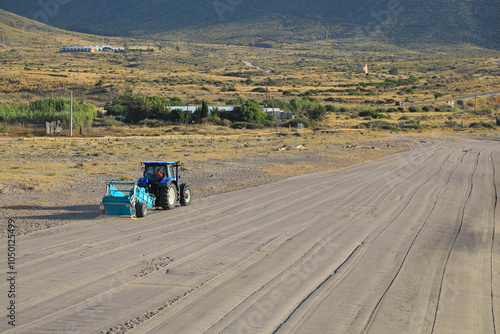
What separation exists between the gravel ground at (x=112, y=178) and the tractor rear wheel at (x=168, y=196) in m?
1.88

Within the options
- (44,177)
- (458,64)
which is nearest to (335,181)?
(44,177)

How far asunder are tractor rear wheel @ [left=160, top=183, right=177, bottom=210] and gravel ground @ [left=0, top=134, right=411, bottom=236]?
1.88 metres

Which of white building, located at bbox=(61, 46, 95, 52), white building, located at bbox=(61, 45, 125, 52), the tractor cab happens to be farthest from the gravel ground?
white building, located at bbox=(61, 45, 125, 52)

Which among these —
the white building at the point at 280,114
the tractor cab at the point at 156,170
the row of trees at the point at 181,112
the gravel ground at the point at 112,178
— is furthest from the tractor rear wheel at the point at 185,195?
the white building at the point at 280,114

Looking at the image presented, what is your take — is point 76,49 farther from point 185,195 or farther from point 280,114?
point 185,195

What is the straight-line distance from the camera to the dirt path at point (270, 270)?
8.32m

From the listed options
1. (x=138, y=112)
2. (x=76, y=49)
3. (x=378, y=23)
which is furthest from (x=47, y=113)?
(x=378, y=23)

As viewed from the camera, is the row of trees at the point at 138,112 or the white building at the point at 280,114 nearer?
the row of trees at the point at 138,112

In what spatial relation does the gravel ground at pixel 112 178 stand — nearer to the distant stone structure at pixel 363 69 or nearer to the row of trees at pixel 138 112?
the row of trees at pixel 138 112

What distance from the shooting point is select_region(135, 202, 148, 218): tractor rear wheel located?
15388 mm

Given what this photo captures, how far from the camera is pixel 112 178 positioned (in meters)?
24.1

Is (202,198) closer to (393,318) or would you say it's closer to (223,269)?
(223,269)

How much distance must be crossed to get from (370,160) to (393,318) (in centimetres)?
2557

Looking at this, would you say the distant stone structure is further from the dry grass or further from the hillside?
the dry grass
